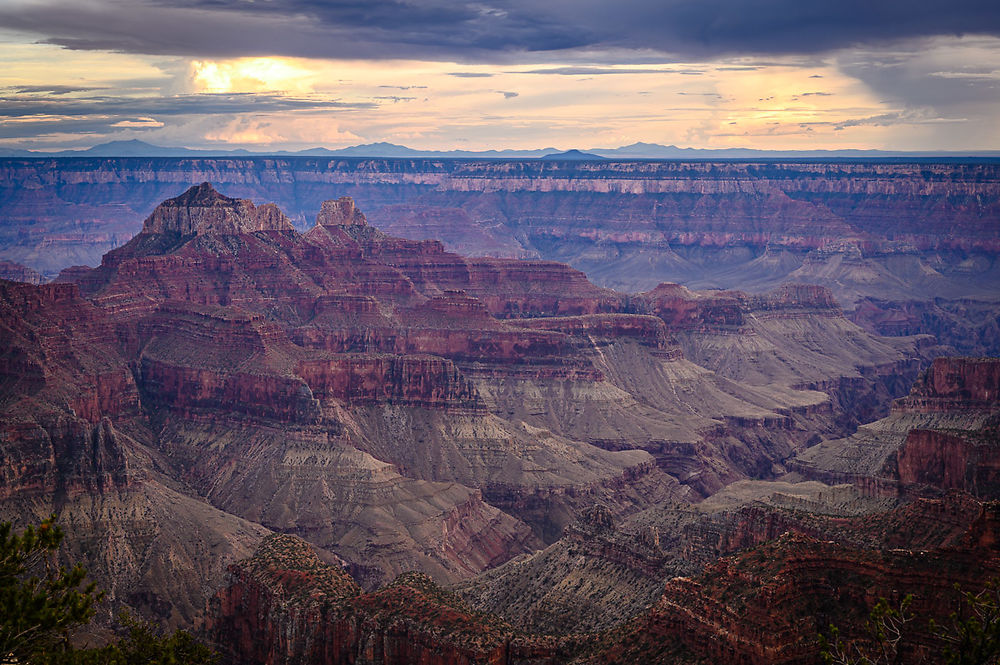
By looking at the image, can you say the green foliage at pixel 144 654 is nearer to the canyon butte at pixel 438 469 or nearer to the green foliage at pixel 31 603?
the green foliage at pixel 31 603

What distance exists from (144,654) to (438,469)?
277 feet

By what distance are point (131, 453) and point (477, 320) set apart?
63.3 meters

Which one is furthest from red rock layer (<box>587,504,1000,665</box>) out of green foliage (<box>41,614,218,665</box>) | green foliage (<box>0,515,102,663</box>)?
green foliage (<box>0,515,102,663</box>)

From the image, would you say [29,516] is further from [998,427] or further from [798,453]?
[798,453]

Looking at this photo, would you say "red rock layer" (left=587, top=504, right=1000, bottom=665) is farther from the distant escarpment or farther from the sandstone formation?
the distant escarpment

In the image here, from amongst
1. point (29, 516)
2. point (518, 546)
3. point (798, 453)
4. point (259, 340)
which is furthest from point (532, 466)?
point (29, 516)

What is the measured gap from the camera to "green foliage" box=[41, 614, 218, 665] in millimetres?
45938

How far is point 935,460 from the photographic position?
102 meters

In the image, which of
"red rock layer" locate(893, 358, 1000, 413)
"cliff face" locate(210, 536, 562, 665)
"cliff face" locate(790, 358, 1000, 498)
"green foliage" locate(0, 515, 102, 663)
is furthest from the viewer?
"red rock layer" locate(893, 358, 1000, 413)

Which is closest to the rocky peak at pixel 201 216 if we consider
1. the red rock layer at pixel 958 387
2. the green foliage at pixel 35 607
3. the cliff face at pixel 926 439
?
the cliff face at pixel 926 439

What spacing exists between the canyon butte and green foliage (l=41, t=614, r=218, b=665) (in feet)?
49.7

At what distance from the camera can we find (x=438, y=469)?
134375 millimetres

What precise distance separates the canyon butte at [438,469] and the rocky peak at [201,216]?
0.43m

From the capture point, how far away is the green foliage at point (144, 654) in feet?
151
